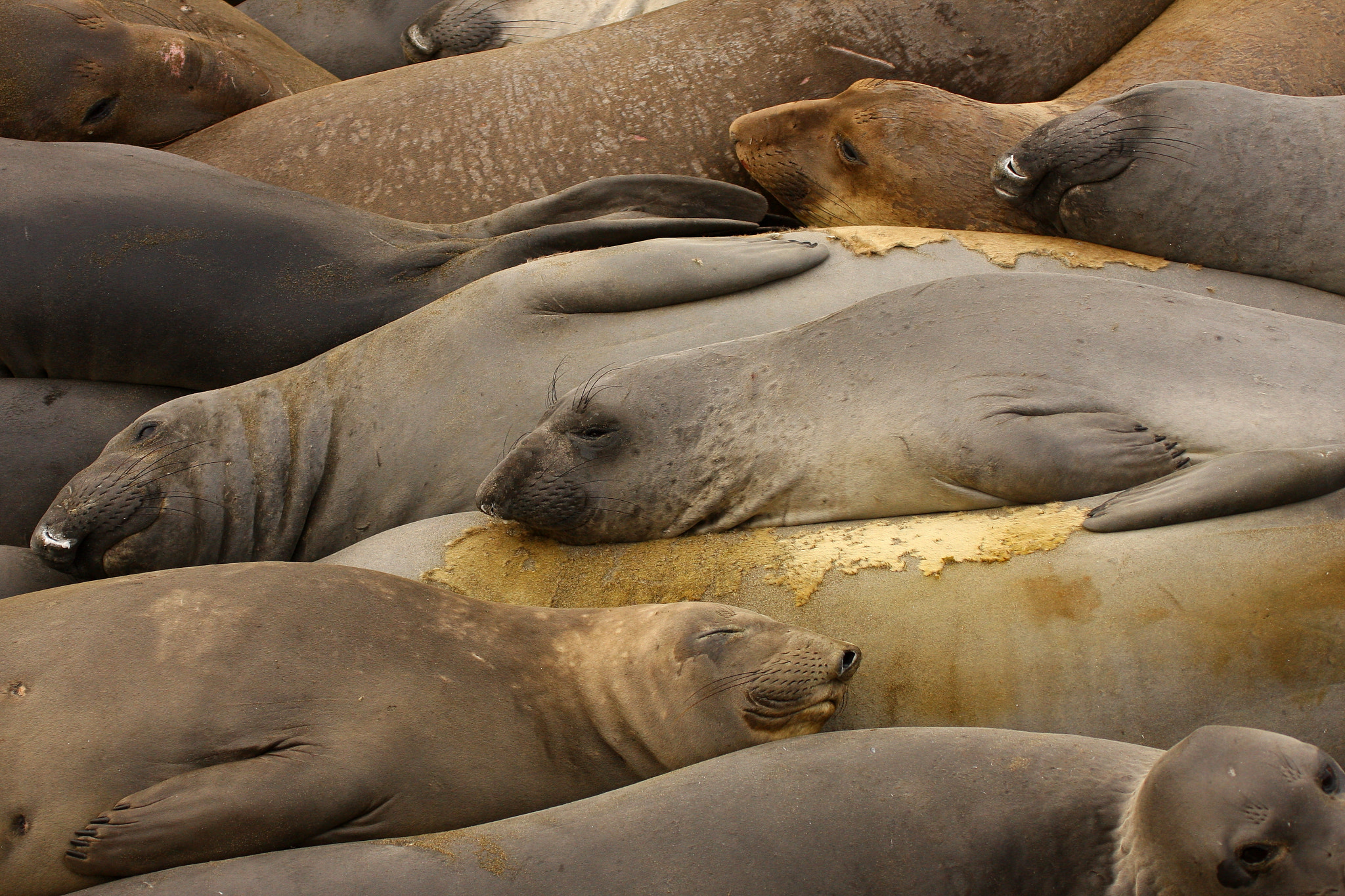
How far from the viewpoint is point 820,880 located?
5.55ft

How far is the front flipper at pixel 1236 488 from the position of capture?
207cm

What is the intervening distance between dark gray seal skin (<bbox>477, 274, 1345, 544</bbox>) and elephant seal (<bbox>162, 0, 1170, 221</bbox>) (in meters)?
1.49

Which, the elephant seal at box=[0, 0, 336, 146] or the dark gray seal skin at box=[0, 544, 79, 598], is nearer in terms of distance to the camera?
the dark gray seal skin at box=[0, 544, 79, 598]

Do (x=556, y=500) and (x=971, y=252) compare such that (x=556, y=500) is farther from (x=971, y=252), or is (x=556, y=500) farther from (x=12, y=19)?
(x=12, y=19)

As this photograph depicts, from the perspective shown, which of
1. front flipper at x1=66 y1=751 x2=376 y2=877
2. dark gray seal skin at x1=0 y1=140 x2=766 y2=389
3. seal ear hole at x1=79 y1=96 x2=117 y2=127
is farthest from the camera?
seal ear hole at x1=79 y1=96 x2=117 y2=127

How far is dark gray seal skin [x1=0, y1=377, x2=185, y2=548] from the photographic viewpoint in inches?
125

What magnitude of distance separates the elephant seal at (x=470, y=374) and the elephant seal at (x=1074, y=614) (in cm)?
83

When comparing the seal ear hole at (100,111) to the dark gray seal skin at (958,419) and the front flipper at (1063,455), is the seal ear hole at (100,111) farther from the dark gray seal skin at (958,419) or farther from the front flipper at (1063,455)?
the front flipper at (1063,455)

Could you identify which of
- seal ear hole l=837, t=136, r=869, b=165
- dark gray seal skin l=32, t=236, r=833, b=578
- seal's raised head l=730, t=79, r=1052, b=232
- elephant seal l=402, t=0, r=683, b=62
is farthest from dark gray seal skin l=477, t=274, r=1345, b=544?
elephant seal l=402, t=0, r=683, b=62

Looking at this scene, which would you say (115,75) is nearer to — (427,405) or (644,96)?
(644,96)

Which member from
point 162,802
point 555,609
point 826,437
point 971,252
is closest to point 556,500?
point 555,609

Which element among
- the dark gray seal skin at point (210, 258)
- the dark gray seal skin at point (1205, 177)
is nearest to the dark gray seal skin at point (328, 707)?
the dark gray seal skin at point (210, 258)

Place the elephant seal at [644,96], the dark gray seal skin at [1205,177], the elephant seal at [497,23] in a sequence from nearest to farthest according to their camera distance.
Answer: the dark gray seal skin at [1205,177] < the elephant seal at [644,96] < the elephant seal at [497,23]

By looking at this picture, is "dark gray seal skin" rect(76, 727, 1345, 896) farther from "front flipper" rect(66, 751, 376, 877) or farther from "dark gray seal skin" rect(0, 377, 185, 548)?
"dark gray seal skin" rect(0, 377, 185, 548)
